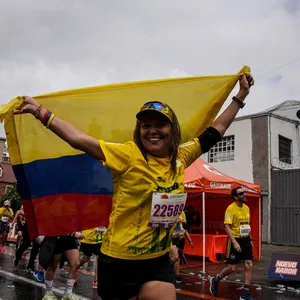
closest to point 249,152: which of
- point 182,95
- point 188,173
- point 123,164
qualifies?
point 188,173

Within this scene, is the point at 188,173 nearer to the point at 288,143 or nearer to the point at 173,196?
the point at 173,196

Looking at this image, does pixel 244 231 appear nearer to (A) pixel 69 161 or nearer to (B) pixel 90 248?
(B) pixel 90 248

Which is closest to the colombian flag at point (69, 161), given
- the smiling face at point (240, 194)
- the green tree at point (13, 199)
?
the smiling face at point (240, 194)

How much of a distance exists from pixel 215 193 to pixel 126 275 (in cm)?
985

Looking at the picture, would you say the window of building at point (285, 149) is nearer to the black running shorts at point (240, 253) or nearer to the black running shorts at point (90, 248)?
the black running shorts at point (240, 253)

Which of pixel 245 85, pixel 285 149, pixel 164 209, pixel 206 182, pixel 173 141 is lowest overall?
pixel 164 209

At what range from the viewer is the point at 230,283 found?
28.0 feet

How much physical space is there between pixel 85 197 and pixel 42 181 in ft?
1.45

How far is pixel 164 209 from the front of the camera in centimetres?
268

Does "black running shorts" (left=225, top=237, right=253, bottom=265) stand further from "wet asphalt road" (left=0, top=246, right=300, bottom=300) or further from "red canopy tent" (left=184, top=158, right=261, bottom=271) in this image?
"red canopy tent" (left=184, top=158, right=261, bottom=271)

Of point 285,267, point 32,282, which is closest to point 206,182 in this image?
point 285,267

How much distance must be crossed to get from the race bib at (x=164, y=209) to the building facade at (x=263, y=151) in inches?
713

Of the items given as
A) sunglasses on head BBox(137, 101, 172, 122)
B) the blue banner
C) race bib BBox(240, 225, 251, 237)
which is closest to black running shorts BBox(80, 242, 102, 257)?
race bib BBox(240, 225, 251, 237)

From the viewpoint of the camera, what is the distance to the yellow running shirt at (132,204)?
2594mm
